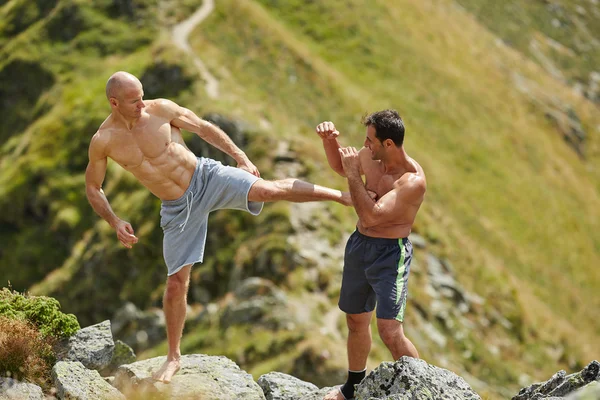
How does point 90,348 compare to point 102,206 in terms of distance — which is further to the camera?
point 90,348

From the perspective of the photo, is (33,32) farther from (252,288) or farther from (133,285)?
(252,288)

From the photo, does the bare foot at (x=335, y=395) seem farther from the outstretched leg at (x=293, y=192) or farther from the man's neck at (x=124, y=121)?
the man's neck at (x=124, y=121)

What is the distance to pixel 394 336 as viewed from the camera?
32.9 feet

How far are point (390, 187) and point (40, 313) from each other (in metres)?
5.78

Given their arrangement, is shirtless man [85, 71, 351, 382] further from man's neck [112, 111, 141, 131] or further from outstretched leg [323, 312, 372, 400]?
outstretched leg [323, 312, 372, 400]

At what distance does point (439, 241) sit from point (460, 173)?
20.2 metres

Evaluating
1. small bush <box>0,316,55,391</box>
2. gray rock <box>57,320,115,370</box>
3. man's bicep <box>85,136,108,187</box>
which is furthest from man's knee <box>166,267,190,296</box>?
small bush <box>0,316,55,391</box>

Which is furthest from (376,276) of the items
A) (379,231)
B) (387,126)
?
(387,126)

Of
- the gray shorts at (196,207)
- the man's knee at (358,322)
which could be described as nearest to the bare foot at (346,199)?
the gray shorts at (196,207)

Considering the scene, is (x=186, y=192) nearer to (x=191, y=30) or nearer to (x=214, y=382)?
(x=214, y=382)

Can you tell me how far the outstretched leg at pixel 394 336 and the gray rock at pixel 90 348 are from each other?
4675mm

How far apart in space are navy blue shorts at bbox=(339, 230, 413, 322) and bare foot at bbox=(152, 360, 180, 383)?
296 cm

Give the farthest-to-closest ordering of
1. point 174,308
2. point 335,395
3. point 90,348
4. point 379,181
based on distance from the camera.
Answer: point 90,348 → point 174,308 → point 335,395 → point 379,181

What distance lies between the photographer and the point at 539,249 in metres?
51.1
